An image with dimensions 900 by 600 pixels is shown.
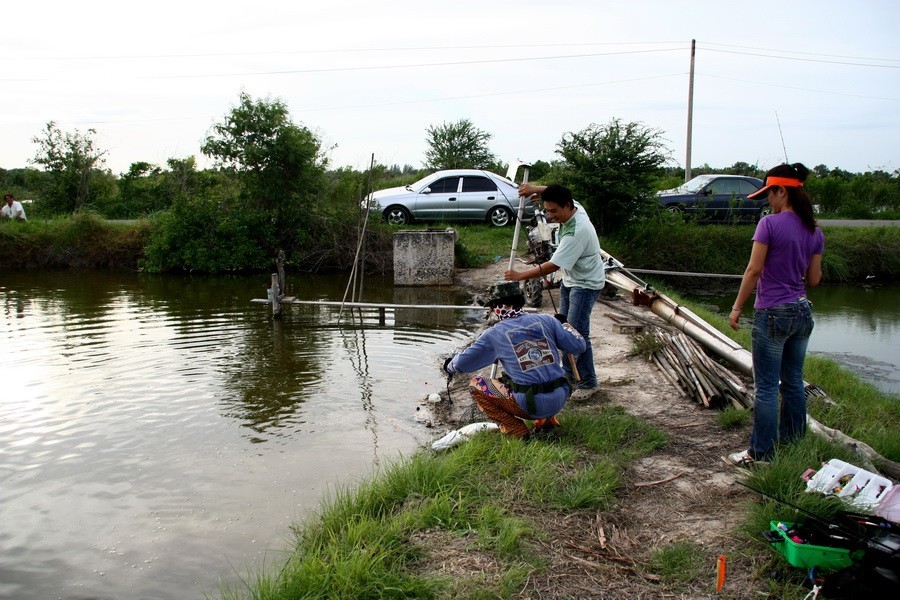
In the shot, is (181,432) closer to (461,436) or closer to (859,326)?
(461,436)

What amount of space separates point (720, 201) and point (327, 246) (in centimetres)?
1137

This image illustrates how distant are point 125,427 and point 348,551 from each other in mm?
4235

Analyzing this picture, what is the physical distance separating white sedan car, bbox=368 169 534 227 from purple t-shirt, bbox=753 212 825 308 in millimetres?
14941

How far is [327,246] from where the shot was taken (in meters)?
19.2

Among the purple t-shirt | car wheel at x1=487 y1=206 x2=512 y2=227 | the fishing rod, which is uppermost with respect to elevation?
car wheel at x1=487 y1=206 x2=512 y2=227

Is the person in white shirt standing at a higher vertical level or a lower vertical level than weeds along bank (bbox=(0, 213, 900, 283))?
higher

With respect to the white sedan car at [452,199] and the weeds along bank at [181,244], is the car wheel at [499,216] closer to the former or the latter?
the white sedan car at [452,199]

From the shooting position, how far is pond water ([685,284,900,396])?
1017cm

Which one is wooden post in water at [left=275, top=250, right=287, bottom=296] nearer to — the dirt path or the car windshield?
the dirt path

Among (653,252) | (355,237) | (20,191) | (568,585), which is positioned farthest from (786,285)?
(20,191)

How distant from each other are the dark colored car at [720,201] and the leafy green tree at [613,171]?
259cm

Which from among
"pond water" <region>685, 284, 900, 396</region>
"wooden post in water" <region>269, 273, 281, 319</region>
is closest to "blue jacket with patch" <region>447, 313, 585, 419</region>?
"pond water" <region>685, 284, 900, 396</region>

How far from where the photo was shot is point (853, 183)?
27516 millimetres

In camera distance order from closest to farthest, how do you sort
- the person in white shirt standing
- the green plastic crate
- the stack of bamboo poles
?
the green plastic crate → the stack of bamboo poles → the person in white shirt standing
